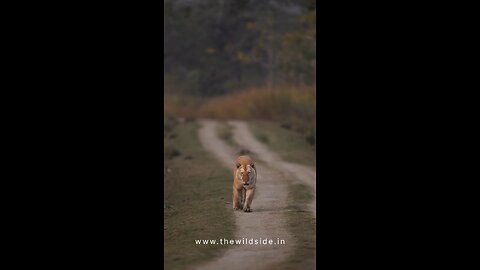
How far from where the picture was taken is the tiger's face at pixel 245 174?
9555 mm

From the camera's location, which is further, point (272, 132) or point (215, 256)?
point (272, 132)

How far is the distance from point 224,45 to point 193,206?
31.5 meters

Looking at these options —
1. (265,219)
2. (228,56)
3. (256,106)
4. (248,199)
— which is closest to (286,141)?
(256,106)

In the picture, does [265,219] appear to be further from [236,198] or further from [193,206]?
[193,206]

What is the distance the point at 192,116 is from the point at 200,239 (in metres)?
28.4

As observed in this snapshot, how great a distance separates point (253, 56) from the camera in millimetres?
42094

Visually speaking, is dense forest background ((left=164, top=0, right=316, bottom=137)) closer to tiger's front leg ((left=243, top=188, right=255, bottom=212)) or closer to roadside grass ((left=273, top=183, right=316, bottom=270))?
roadside grass ((left=273, top=183, right=316, bottom=270))

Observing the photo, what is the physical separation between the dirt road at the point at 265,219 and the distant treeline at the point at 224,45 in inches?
804

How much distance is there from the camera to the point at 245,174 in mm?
9547
